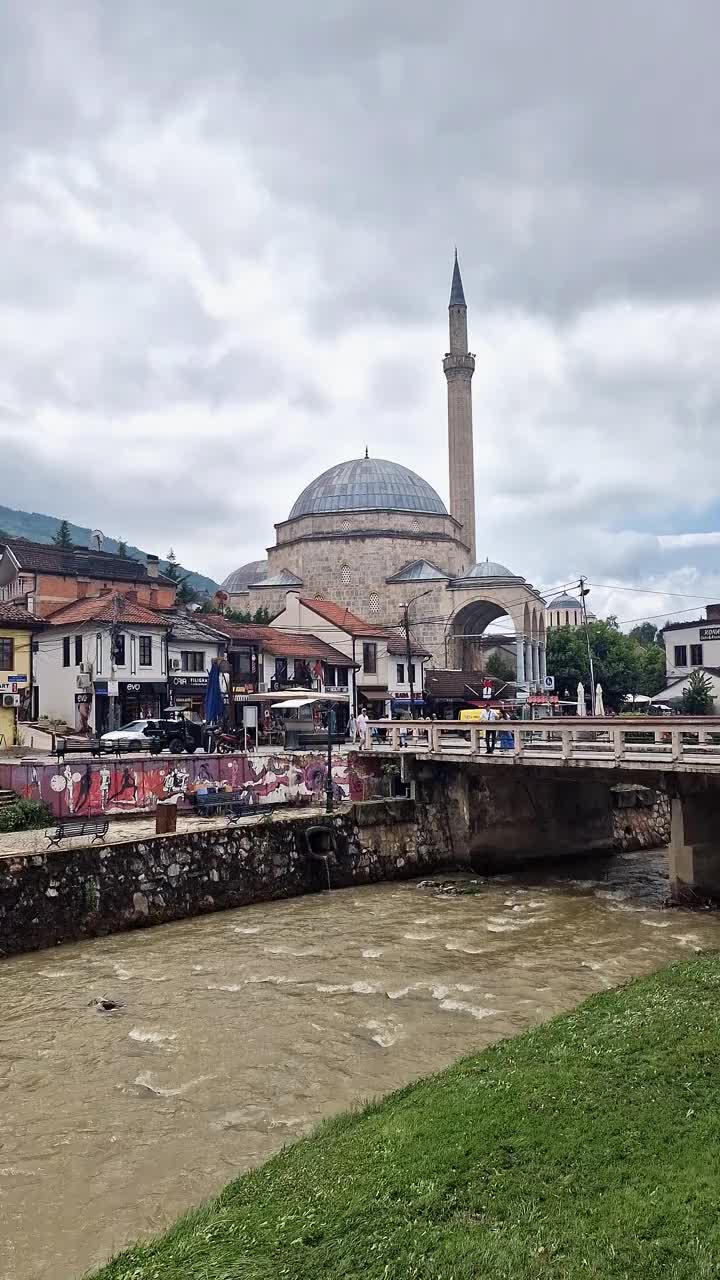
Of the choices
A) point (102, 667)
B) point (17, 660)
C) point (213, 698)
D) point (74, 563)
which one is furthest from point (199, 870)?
point (74, 563)

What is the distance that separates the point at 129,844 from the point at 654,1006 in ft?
35.4

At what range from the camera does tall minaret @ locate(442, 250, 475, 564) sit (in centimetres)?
6488

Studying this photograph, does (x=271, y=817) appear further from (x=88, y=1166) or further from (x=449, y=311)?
(x=449, y=311)

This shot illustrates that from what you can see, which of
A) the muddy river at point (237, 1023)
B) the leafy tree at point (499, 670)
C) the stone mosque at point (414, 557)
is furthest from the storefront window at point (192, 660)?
the leafy tree at point (499, 670)

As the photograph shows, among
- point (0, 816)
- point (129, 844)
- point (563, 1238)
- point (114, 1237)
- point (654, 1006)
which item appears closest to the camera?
point (563, 1238)

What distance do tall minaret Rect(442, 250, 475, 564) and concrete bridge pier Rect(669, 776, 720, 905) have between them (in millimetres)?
49909

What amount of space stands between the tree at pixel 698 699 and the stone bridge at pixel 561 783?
19861 mm

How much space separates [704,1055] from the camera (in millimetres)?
8062

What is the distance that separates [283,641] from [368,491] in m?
24.1

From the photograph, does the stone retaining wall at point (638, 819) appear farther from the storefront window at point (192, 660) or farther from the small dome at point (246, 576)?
the small dome at point (246, 576)

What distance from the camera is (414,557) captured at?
62.4 m

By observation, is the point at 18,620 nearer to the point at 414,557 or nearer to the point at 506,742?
the point at 506,742

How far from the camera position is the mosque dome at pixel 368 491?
6400 centimetres

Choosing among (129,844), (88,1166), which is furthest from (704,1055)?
(129,844)
